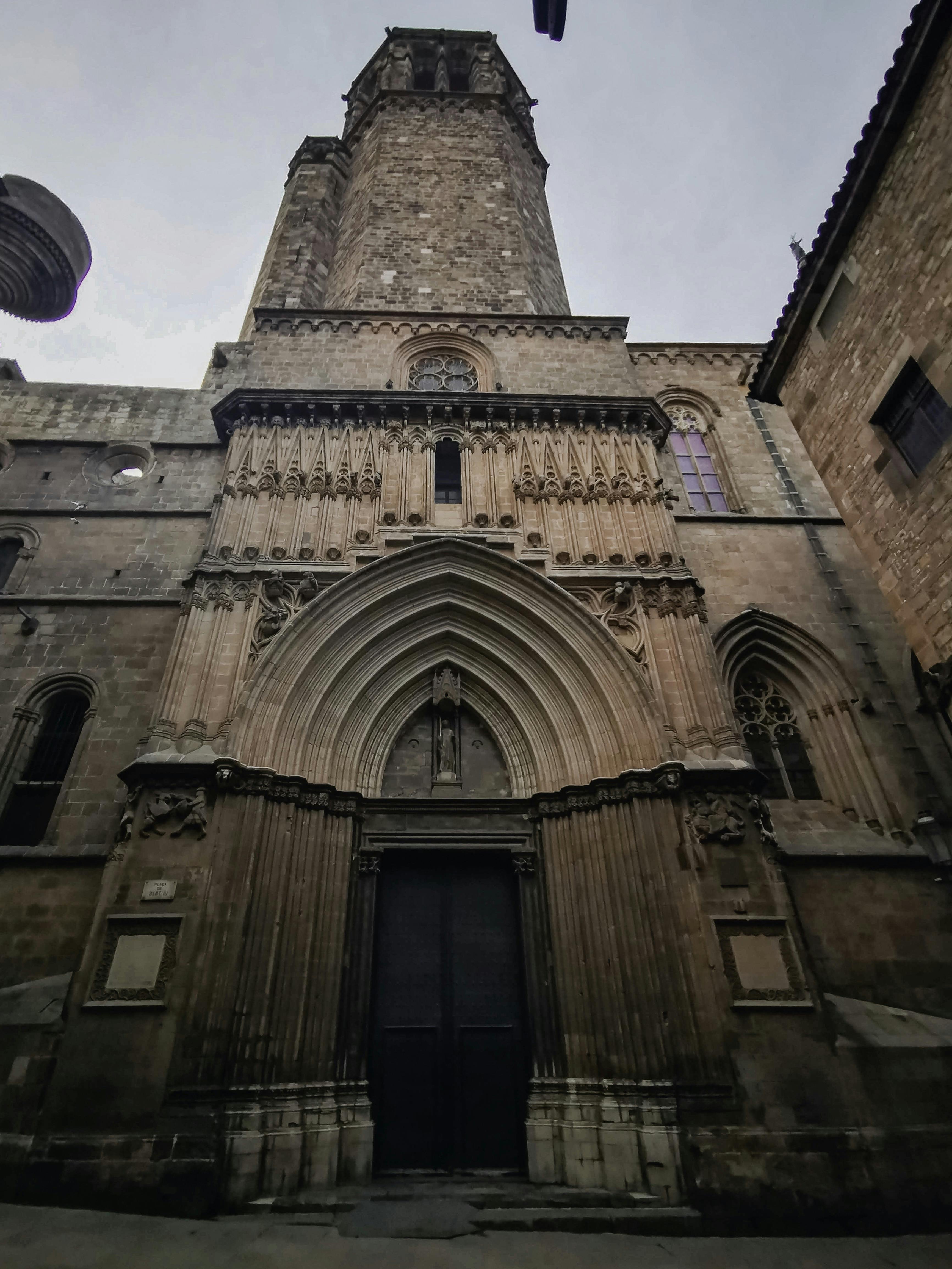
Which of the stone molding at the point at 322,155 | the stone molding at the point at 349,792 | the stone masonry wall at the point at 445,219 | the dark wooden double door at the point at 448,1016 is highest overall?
the stone molding at the point at 322,155

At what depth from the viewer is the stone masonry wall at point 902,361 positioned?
876 centimetres

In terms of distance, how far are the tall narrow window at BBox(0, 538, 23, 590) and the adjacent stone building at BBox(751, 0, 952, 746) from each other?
14.2 meters

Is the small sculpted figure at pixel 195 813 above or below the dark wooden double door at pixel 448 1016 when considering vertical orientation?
above

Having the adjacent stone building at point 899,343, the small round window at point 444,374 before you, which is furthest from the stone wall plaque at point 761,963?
the small round window at point 444,374

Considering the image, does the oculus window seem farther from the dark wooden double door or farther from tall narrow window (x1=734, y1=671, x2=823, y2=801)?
the dark wooden double door

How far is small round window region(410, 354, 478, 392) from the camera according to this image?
14977mm

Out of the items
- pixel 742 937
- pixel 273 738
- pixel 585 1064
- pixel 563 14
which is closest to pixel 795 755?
pixel 742 937

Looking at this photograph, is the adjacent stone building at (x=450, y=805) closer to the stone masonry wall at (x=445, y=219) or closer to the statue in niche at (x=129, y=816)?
the statue in niche at (x=129, y=816)

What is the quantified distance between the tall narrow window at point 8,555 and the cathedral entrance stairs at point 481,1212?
34.7 ft

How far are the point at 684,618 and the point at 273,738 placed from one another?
20.6ft

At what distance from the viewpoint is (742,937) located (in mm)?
7930

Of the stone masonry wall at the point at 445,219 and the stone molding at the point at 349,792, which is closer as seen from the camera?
the stone molding at the point at 349,792

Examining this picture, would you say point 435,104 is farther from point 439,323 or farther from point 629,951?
point 629,951

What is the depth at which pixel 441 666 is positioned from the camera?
10906 millimetres
